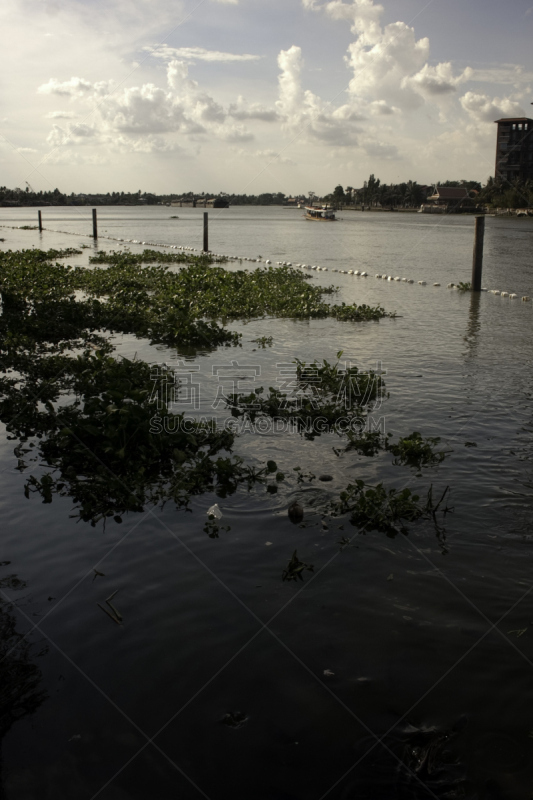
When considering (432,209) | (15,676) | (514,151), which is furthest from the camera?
(432,209)

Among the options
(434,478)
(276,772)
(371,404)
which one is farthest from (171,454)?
(276,772)

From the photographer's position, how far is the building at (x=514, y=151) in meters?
148

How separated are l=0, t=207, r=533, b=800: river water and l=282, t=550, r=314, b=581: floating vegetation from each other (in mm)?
86

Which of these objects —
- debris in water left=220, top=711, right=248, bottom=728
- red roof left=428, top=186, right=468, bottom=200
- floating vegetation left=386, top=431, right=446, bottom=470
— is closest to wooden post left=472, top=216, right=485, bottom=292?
floating vegetation left=386, top=431, right=446, bottom=470

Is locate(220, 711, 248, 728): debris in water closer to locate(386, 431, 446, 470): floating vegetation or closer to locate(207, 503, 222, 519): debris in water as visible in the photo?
locate(207, 503, 222, 519): debris in water

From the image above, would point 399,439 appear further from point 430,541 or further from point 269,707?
point 269,707

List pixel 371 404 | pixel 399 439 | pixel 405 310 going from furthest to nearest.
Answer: pixel 405 310, pixel 371 404, pixel 399 439

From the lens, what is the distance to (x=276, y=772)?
360cm

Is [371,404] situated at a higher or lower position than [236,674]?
higher

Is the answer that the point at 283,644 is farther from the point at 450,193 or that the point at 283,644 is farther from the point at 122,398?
the point at 450,193

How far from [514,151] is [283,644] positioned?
16789cm

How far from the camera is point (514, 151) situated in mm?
148125

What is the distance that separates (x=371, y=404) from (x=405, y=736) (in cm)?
666

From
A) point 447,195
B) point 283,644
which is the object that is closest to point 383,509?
point 283,644
